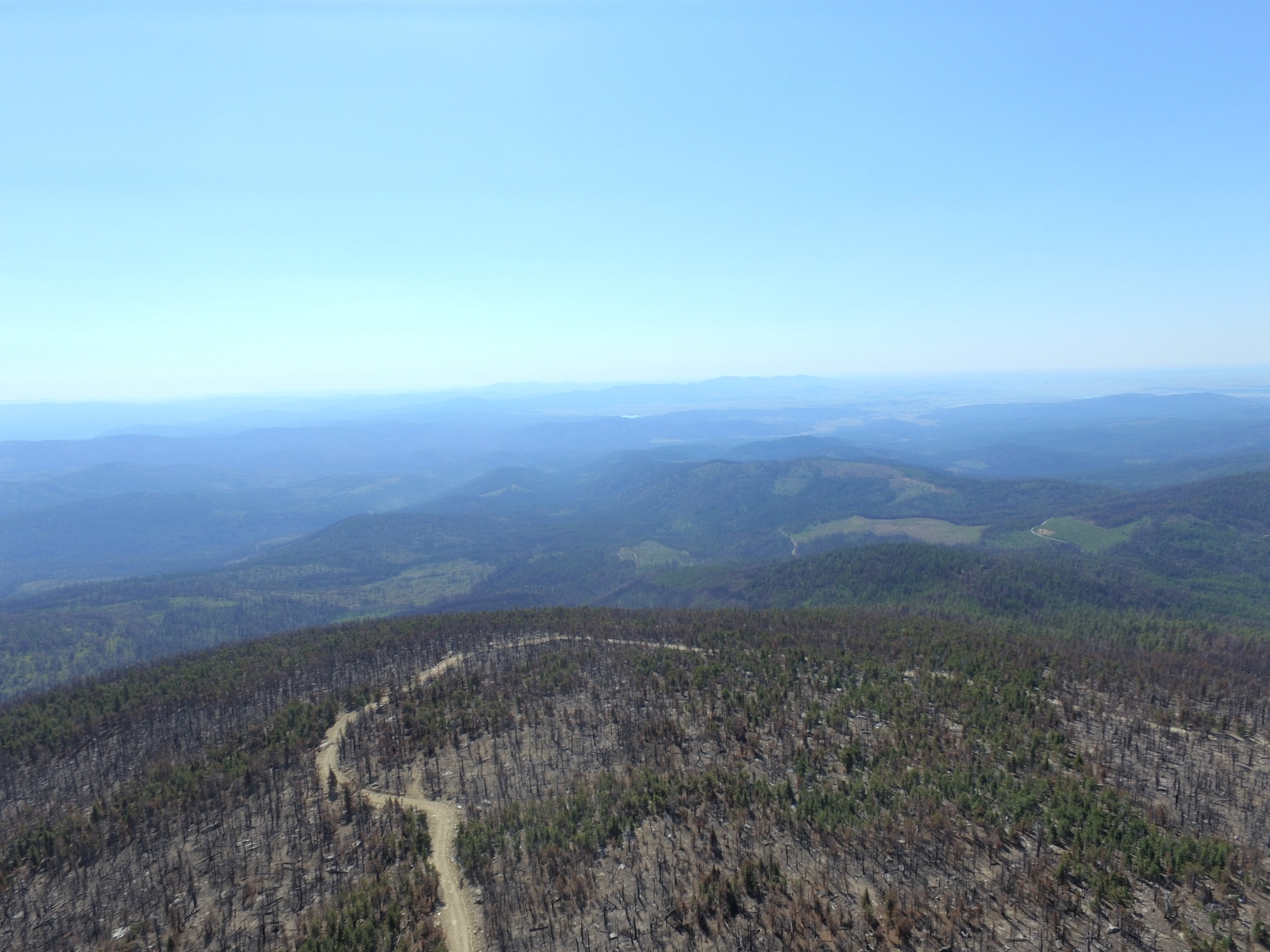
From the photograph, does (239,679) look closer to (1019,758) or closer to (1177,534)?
(1019,758)

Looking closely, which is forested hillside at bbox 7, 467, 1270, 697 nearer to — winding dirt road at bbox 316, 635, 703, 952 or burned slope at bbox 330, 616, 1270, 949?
burned slope at bbox 330, 616, 1270, 949

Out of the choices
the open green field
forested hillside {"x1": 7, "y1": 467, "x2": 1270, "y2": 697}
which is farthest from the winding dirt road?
the open green field

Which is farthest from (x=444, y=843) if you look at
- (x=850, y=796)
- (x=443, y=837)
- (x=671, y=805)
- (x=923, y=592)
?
(x=923, y=592)

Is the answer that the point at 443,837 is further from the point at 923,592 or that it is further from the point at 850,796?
the point at 923,592

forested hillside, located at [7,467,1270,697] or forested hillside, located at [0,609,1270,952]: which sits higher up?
forested hillside, located at [0,609,1270,952]

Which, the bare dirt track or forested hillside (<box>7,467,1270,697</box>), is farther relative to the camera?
forested hillside (<box>7,467,1270,697</box>)

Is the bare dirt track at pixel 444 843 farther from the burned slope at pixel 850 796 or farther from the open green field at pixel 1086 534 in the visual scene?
the open green field at pixel 1086 534
